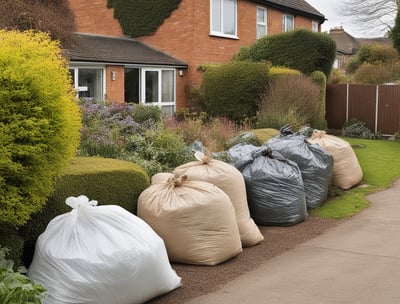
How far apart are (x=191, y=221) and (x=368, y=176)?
21.7ft

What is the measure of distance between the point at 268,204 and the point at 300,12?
18475 millimetres

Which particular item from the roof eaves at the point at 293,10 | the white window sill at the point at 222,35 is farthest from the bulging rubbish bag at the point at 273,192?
the roof eaves at the point at 293,10

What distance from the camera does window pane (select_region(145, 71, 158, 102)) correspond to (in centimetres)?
1762

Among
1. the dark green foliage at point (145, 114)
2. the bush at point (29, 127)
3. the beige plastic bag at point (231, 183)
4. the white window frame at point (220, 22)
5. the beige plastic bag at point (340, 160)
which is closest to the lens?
the bush at point (29, 127)

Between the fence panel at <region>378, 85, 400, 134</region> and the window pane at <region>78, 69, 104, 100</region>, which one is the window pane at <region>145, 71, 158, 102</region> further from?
the fence panel at <region>378, 85, 400, 134</region>

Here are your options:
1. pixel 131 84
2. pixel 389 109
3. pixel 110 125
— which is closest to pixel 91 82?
pixel 131 84

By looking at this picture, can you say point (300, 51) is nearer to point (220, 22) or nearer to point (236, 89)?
point (220, 22)

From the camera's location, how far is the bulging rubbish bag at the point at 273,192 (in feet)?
24.7

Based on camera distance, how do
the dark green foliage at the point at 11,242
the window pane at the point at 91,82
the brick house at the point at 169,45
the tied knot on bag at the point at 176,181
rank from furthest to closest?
the brick house at the point at 169,45
the window pane at the point at 91,82
the tied knot on bag at the point at 176,181
the dark green foliage at the point at 11,242

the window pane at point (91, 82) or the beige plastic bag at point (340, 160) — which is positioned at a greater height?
the window pane at point (91, 82)

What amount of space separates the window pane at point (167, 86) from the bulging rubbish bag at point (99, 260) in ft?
44.4

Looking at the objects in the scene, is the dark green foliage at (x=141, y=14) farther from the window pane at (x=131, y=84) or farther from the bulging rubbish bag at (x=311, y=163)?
the bulging rubbish bag at (x=311, y=163)

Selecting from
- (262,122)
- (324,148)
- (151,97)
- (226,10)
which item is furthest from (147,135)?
(226,10)

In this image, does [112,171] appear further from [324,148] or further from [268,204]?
[324,148]
